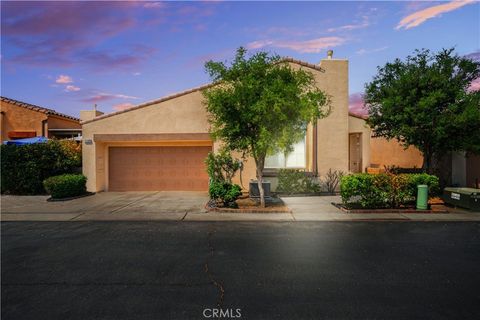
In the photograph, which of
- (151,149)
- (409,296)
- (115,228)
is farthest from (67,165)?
(409,296)

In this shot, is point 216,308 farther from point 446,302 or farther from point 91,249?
point 91,249

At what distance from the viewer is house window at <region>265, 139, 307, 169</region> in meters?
17.0

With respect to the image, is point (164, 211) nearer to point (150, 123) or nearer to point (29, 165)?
point (150, 123)

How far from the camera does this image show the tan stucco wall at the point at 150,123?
16422 mm

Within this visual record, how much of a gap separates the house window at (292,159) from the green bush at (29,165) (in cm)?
1064

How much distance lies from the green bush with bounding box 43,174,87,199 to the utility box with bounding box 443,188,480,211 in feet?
53.2

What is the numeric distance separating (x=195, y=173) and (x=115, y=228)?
844cm

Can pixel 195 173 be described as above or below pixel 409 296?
above

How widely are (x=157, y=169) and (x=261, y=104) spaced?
30.1ft

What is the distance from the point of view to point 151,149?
58.7 ft

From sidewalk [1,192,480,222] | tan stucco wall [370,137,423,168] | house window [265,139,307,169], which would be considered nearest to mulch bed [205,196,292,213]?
sidewalk [1,192,480,222]

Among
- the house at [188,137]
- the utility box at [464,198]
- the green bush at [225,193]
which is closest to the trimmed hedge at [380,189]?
the utility box at [464,198]

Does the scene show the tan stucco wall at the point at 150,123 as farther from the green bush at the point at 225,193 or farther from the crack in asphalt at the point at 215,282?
the crack in asphalt at the point at 215,282

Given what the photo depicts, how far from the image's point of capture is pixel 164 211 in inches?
472
